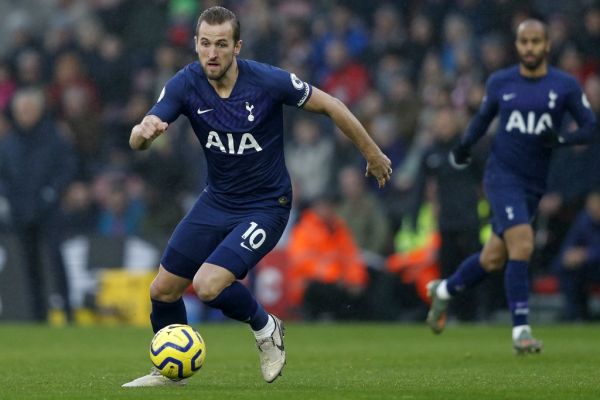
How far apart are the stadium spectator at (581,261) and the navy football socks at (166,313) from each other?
27.1ft

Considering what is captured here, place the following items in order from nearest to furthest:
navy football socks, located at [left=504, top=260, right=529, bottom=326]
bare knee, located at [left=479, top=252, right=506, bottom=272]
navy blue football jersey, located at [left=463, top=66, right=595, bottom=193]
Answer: navy football socks, located at [left=504, top=260, right=529, bottom=326] < navy blue football jersey, located at [left=463, top=66, right=595, bottom=193] < bare knee, located at [left=479, top=252, right=506, bottom=272]

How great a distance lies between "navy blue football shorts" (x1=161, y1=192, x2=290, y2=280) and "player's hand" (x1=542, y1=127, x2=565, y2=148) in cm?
362

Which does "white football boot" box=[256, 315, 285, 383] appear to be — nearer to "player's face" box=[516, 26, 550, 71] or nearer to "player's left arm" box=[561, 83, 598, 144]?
"player's left arm" box=[561, 83, 598, 144]

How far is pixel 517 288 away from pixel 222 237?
12.1ft

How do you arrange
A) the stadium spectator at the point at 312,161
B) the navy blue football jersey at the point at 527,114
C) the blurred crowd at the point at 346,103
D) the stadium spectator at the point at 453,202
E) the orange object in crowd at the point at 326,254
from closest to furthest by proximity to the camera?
the navy blue football jersey at the point at 527,114
the stadium spectator at the point at 453,202
the blurred crowd at the point at 346,103
the orange object in crowd at the point at 326,254
the stadium spectator at the point at 312,161

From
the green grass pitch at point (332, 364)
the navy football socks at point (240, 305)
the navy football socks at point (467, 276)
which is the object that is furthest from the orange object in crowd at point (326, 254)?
the navy football socks at point (240, 305)

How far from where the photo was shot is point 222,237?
8703 millimetres

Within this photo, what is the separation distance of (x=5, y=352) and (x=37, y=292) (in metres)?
5.63

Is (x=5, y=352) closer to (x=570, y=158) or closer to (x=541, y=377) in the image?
(x=541, y=377)

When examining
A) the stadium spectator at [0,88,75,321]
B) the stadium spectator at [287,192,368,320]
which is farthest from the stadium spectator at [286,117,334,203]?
the stadium spectator at [0,88,75,321]

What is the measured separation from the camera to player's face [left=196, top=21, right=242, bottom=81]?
834 centimetres

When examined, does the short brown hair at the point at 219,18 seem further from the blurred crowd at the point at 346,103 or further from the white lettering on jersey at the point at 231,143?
the blurred crowd at the point at 346,103

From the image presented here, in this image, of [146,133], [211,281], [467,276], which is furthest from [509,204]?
[146,133]

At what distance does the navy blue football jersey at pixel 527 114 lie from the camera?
11734mm
